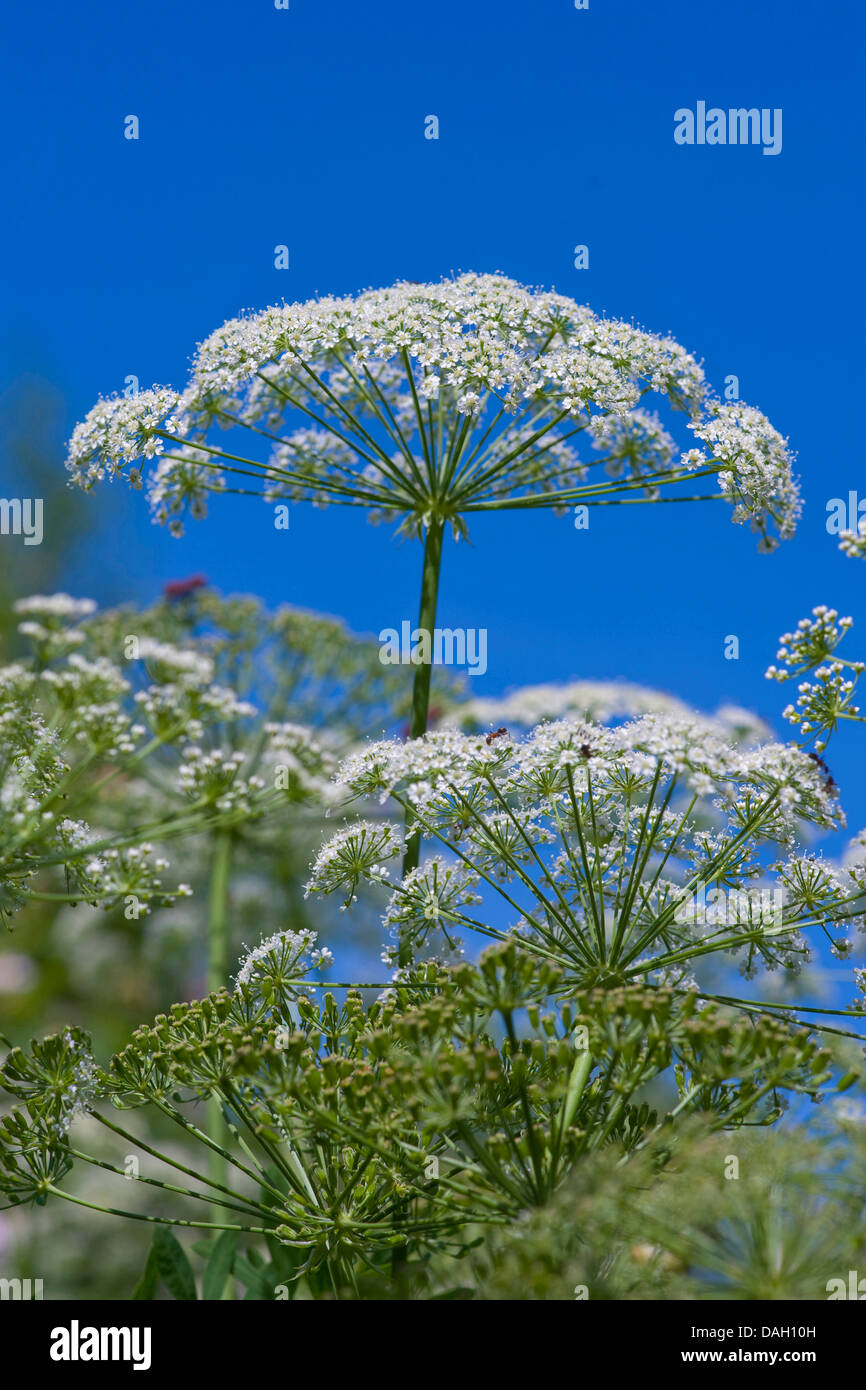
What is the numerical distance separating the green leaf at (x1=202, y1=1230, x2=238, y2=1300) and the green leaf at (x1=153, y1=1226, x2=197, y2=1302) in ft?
0.25

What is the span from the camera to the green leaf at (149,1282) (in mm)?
4715

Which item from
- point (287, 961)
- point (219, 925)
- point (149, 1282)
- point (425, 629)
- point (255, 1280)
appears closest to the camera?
point (149, 1282)

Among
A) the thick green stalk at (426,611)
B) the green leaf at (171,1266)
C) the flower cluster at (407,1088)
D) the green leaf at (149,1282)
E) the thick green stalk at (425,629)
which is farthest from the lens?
the thick green stalk at (426,611)

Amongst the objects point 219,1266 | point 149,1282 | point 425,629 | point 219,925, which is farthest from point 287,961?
point 219,925

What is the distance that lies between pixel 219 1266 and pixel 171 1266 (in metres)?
0.22

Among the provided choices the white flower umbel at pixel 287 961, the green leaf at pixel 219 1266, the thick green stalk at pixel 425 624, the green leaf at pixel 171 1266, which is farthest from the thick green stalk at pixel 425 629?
the green leaf at pixel 171 1266

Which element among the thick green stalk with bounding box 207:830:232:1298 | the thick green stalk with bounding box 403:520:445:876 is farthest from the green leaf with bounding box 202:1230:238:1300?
the thick green stalk with bounding box 403:520:445:876

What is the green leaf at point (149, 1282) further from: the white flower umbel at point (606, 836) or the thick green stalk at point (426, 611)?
the thick green stalk at point (426, 611)

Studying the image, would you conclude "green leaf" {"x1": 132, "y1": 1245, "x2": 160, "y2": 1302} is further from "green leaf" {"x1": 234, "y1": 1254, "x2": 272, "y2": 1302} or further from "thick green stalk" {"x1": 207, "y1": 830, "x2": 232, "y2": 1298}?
"thick green stalk" {"x1": 207, "y1": 830, "x2": 232, "y2": 1298}

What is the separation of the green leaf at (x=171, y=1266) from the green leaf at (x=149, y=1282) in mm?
19

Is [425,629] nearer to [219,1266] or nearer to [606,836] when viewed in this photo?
[606,836]

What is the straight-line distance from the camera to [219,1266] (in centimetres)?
483

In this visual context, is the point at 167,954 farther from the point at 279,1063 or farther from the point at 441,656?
the point at 279,1063

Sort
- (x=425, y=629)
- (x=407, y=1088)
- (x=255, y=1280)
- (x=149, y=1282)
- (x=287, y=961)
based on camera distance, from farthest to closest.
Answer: (x=425, y=629)
(x=287, y=961)
(x=255, y=1280)
(x=149, y=1282)
(x=407, y=1088)
